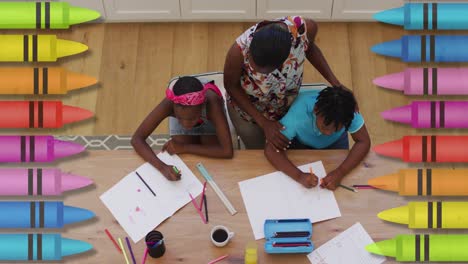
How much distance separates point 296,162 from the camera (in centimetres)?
232

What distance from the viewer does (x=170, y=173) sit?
7.48 feet

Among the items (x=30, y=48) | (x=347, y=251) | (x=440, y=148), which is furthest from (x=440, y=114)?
(x=30, y=48)

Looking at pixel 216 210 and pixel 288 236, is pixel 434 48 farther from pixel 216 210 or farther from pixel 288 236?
pixel 216 210

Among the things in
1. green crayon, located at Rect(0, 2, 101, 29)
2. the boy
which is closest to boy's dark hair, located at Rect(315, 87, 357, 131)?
the boy

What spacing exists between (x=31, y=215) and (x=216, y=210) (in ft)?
2.51

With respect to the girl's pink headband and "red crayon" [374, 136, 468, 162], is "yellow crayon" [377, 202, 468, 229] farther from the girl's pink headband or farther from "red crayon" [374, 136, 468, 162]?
the girl's pink headband

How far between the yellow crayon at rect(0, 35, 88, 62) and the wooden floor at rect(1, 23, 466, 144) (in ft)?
5.99

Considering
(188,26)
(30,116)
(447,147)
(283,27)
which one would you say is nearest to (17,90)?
(30,116)

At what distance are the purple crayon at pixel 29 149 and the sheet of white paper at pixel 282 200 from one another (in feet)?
2.50

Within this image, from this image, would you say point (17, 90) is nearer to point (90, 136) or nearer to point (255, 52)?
point (255, 52)

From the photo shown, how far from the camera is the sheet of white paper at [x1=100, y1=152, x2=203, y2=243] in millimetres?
2201

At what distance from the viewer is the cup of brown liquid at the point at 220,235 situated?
6.98ft

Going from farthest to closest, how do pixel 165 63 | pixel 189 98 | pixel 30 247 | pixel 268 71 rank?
pixel 165 63
pixel 189 98
pixel 268 71
pixel 30 247

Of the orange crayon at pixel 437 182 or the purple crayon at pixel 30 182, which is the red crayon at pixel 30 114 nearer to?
the purple crayon at pixel 30 182
